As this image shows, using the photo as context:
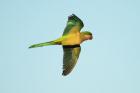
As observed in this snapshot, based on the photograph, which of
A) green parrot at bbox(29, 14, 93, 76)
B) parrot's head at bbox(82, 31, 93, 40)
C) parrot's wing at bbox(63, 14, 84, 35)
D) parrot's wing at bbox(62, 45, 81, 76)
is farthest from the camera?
parrot's wing at bbox(63, 14, 84, 35)

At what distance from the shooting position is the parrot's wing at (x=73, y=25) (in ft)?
85.8

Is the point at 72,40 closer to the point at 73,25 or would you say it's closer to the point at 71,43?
the point at 71,43

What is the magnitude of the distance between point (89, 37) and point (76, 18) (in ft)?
12.5

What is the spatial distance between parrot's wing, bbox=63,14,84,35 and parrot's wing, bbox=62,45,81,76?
1935mm

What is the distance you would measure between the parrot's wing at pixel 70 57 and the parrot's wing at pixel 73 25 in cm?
194

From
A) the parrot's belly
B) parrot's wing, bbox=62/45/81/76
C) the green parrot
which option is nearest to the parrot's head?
the green parrot

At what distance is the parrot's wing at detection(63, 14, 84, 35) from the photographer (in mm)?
26166

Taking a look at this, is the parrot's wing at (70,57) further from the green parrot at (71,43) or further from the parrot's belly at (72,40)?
the parrot's belly at (72,40)

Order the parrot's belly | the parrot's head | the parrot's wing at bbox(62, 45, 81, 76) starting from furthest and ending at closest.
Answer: the parrot's head → the parrot's belly → the parrot's wing at bbox(62, 45, 81, 76)

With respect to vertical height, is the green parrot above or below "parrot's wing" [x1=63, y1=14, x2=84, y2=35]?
below

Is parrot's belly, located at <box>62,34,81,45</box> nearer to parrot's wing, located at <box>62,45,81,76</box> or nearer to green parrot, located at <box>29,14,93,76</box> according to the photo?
green parrot, located at <box>29,14,93,76</box>

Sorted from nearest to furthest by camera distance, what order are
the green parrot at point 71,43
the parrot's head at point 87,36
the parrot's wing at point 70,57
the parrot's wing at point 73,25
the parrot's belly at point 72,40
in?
the parrot's wing at point 70,57
the green parrot at point 71,43
the parrot's belly at point 72,40
the parrot's head at point 87,36
the parrot's wing at point 73,25

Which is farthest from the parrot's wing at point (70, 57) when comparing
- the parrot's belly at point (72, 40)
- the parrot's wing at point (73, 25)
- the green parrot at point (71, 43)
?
the parrot's wing at point (73, 25)

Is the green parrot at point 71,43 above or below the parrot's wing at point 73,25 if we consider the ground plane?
below
